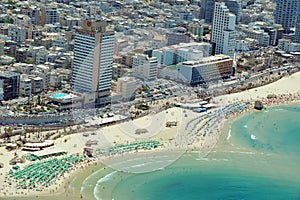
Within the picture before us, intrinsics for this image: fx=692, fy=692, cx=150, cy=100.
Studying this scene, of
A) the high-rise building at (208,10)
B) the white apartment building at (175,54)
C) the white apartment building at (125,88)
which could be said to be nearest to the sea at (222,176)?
the white apartment building at (125,88)

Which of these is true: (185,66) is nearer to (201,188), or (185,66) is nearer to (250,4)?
(201,188)

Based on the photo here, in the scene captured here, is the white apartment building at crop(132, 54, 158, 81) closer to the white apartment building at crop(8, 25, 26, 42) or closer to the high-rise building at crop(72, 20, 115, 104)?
the high-rise building at crop(72, 20, 115, 104)

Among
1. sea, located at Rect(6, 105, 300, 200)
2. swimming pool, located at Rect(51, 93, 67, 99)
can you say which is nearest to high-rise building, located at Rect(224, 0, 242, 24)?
sea, located at Rect(6, 105, 300, 200)

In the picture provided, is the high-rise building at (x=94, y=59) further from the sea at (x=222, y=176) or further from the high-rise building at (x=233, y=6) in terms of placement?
the high-rise building at (x=233, y=6)

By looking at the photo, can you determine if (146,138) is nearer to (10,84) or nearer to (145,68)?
(10,84)

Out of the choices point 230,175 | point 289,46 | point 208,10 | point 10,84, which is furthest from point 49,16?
point 230,175

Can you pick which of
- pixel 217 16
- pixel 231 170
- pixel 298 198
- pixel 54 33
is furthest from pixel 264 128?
pixel 54 33
